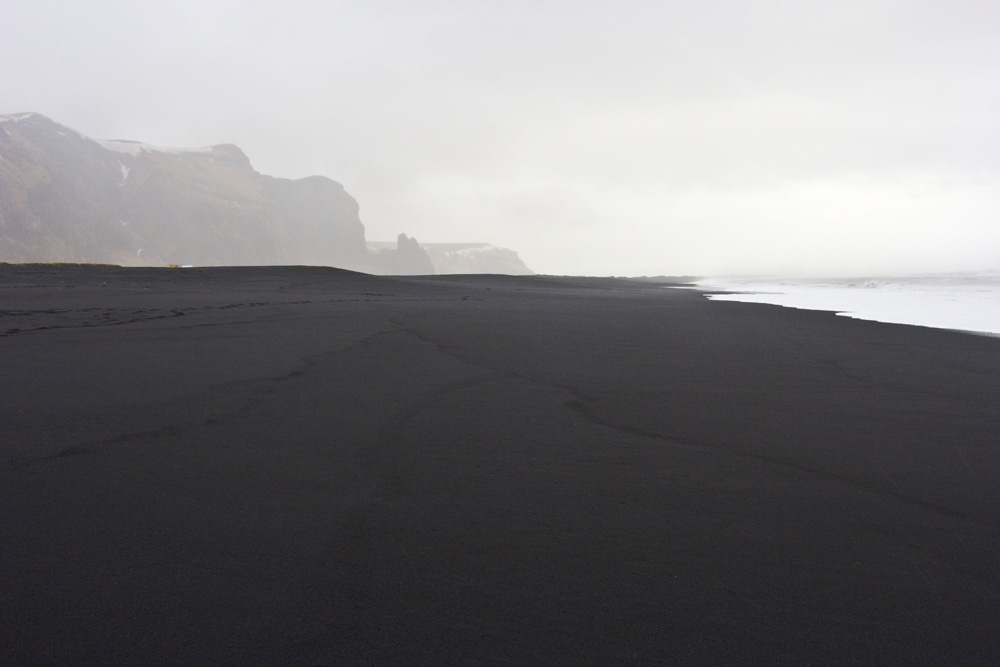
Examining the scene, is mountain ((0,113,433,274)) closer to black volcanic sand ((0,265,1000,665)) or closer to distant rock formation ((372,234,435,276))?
distant rock formation ((372,234,435,276))

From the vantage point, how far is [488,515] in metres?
1.97

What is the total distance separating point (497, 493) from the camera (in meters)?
2.15

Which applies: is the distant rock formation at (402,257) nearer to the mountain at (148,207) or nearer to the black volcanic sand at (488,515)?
the mountain at (148,207)

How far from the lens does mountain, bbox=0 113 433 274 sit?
244 ft

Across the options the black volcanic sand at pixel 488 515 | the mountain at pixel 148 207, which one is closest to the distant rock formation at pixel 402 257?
the mountain at pixel 148 207

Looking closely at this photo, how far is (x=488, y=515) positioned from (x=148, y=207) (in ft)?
344

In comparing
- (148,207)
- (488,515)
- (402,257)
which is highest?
(148,207)

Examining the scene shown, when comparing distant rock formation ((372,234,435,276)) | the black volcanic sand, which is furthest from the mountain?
the black volcanic sand

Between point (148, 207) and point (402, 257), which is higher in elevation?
point (148, 207)

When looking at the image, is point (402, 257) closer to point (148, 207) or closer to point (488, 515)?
point (148, 207)

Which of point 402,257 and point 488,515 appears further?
point 402,257

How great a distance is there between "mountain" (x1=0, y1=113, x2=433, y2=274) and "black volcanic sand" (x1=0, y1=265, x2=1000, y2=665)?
8630 cm

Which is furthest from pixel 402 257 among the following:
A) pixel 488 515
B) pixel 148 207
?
pixel 488 515

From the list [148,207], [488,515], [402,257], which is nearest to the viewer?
[488,515]
